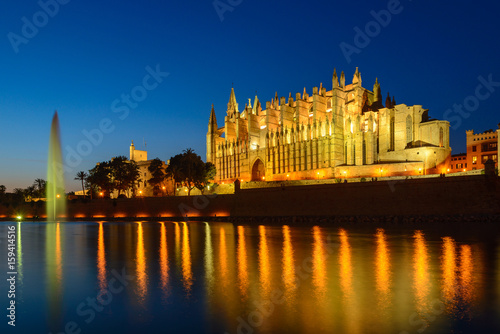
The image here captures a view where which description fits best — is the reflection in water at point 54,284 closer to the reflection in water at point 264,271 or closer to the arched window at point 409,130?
the reflection in water at point 264,271

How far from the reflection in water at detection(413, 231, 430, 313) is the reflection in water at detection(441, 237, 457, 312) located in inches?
14.3

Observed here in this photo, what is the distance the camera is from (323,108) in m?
59.3

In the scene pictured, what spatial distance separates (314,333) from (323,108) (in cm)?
5567

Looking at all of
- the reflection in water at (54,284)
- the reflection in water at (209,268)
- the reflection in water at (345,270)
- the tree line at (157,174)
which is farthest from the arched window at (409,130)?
the reflection in water at (54,284)

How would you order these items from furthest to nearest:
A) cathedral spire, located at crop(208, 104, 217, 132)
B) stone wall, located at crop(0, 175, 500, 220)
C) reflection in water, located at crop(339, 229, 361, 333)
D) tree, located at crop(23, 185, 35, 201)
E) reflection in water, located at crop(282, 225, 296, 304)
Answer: cathedral spire, located at crop(208, 104, 217, 132), tree, located at crop(23, 185, 35, 201), stone wall, located at crop(0, 175, 500, 220), reflection in water, located at crop(282, 225, 296, 304), reflection in water, located at crop(339, 229, 361, 333)

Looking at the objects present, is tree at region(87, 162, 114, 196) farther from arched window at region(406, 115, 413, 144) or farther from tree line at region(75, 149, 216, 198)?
arched window at region(406, 115, 413, 144)

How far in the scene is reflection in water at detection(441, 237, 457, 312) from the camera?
25.4ft

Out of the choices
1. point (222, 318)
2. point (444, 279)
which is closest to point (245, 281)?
point (222, 318)

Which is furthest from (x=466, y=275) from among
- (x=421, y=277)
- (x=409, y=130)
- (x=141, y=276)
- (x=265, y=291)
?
(x=409, y=130)

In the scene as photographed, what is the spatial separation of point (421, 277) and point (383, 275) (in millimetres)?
922

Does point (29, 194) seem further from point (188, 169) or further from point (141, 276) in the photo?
point (141, 276)

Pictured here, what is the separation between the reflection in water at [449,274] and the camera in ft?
25.4

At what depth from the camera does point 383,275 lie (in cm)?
1017

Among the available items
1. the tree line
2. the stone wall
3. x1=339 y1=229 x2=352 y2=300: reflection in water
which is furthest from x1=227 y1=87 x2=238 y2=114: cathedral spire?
x1=339 y1=229 x2=352 y2=300: reflection in water
